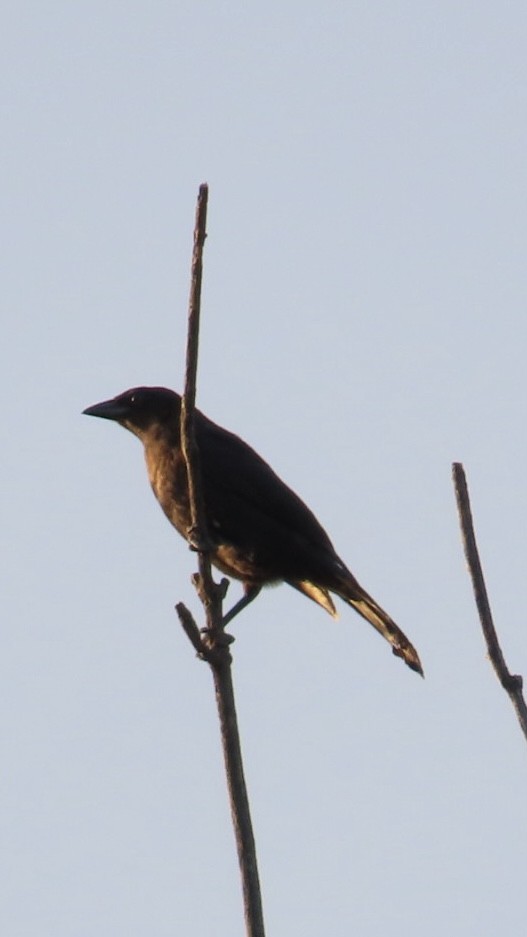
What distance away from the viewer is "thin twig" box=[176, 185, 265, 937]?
8.80ft

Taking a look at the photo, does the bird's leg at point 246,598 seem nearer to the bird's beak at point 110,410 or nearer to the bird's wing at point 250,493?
the bird's wing at point 250,493

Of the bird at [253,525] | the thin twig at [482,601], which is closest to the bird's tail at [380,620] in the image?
the bird at [253,525]

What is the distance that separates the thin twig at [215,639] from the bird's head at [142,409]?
323cm

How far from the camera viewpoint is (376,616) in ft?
19.2

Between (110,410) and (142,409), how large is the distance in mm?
193

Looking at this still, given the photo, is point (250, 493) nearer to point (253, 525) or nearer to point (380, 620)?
point (253, 525)

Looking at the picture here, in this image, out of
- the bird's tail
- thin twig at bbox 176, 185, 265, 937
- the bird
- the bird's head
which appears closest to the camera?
thin twig at bbox 176, 185, 265, 937

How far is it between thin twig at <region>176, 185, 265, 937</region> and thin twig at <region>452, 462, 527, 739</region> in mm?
482

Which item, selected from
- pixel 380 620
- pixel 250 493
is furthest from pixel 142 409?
pixel 380 620

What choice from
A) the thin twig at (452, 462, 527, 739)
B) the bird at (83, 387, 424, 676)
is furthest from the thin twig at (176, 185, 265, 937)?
A: the bird at (83, 387, 424, 676)

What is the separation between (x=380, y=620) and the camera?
5.83m

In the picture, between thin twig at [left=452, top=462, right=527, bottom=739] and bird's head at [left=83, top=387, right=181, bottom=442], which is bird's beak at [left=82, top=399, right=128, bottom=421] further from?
thin twig at [left=452, top=462, right=527, bottom=739]

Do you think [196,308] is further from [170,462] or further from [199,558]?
[170,462]

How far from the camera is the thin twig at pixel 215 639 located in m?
2.68
